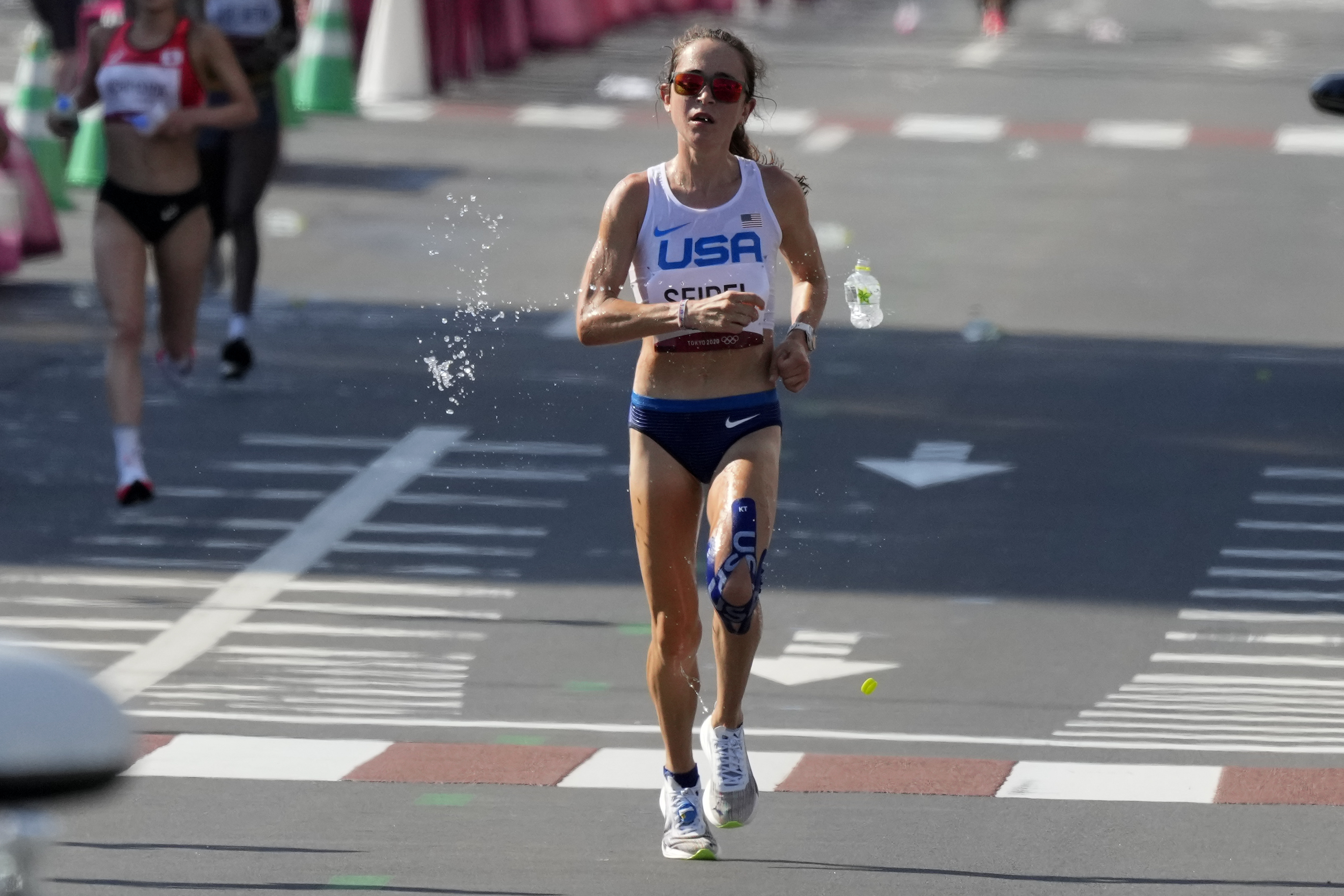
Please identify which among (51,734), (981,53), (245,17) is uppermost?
(51,734)

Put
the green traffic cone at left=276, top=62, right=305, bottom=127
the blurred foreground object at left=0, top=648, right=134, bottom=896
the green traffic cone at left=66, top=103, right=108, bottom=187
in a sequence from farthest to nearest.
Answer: the green traffic cone at left=276, top=62, right=305, bottom=127, the green traffic cone at left=66, top=103, right=108, bottom=187, the blurred foreground object at left=0, top=648, right=134, bottom=896

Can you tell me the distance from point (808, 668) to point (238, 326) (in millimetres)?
5171

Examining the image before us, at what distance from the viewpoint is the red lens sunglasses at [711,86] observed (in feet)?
19.0

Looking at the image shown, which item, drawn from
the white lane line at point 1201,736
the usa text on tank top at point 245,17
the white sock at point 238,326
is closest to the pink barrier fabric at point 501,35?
the usa text on tank top at point 245,17

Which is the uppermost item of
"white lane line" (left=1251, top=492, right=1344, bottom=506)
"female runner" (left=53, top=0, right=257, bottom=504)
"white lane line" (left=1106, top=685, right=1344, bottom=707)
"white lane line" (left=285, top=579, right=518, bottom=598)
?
"female runner" (left=53, top=0, right=257, bottom=504)

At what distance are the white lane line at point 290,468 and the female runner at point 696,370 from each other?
4.68 m

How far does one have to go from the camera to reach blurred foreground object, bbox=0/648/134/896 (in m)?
2.38

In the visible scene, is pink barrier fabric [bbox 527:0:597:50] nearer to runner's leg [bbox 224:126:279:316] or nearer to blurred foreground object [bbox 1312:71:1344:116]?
runner's leg [bbox 224:126:279:316]

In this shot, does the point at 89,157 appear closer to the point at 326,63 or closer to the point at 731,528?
the point at 326,63

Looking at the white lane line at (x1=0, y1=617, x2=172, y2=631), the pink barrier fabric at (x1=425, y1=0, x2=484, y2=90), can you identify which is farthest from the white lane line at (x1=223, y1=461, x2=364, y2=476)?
the pink barrier fabric at (x1=425, y1=0, x2=484, y2=90)

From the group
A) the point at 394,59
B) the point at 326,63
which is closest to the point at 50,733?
the point at 326,63

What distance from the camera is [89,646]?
800 centimetres

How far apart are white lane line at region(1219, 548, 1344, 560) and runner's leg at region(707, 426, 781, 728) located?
151 inches

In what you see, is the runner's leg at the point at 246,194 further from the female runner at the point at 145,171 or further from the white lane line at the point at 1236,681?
the white lane line at the point at 1236,681
